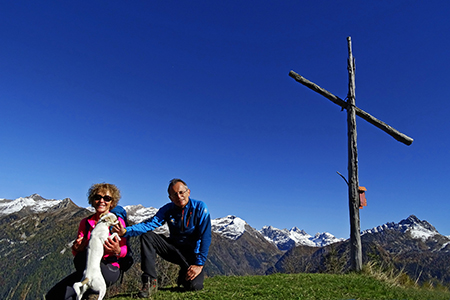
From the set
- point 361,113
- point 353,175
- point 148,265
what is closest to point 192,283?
point 148,265

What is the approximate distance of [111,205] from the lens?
5.61 m

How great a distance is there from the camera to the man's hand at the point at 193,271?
19.9ft

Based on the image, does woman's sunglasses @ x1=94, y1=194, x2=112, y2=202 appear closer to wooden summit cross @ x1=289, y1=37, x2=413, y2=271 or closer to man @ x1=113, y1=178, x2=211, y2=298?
man @ x1=113, y1=178, x2=211, y2=298

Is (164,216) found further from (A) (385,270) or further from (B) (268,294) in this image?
(A) (385,270)

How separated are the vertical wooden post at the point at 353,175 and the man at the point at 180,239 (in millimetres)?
7107

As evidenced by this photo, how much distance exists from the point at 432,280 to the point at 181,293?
7958mm

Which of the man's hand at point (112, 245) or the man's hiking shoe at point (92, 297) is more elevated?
the man's hand at point (112, 245)

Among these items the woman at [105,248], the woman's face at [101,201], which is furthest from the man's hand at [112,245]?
the woman's face at [101,201]

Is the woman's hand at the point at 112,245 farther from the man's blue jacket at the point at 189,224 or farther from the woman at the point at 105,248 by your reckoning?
the man's blue jacket at the point at 189,224

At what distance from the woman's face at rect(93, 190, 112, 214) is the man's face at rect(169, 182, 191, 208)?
117cm

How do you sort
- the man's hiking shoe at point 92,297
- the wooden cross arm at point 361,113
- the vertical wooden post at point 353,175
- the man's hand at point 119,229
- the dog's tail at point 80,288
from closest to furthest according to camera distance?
the dog's tail at point 80,288, the man's hiking shoe at point 92,297, the man's hand at point 119,229, the vertical wooden post at point 353,175, the wooden cross arm at point 361,113

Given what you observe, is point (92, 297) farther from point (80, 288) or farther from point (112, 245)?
point (112, 245)

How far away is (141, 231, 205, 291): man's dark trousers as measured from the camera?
19.2 feet

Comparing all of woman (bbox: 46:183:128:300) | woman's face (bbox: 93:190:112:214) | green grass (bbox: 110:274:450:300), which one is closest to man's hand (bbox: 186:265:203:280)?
green grass (bbox: 110:274:450:300)
